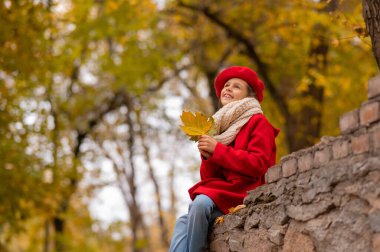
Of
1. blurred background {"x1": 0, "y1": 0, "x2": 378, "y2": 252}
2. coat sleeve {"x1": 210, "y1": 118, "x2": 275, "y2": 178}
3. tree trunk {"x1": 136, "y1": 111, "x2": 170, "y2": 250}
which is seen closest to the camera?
coat sleeve {"x1": 210, "y1": 118, "x2": 275, "y2": 178}

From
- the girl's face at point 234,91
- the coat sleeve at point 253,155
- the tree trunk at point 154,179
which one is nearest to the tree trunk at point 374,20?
the coat sleeve at point 253,155

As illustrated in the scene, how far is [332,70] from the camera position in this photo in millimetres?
13836

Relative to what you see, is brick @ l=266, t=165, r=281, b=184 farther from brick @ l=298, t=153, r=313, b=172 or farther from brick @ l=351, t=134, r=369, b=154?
brick @ l=351, t=134, r=369, b=154

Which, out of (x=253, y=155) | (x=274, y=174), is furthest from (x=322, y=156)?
(x=253, y=155)

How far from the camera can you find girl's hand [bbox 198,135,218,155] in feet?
16.0

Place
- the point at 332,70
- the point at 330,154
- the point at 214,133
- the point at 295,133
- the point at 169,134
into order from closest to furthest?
the point at 330,154 → the point at 214,133 → the point at 295,133 → the point at 332,70 → the point at 169,134

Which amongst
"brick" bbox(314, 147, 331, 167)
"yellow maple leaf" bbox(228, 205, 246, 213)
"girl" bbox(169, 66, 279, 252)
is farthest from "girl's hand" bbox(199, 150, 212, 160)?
"brick" bbox(314, 147, 331, 167)

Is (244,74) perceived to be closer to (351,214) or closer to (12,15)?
(351,214)

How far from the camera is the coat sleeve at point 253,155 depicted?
4824mm

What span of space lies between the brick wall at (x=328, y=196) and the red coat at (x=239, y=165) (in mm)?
271

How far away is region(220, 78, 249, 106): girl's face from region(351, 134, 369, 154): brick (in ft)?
6.34

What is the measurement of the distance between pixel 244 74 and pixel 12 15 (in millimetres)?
6540

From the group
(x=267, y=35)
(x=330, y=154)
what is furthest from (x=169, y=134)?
(x=330, y=154)

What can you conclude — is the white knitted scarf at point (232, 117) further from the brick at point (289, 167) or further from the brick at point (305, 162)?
the brick at point (305, 162)
